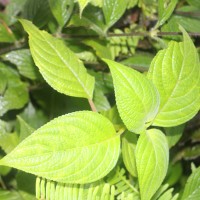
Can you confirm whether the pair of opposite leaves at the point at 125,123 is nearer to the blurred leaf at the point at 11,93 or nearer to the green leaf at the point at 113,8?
the green leaf at the point at 113,8

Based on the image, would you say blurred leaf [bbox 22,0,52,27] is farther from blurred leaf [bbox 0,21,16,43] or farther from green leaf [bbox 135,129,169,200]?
green leaf [bbox 135,129,169,200]

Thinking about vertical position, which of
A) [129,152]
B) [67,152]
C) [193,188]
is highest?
[67,152]

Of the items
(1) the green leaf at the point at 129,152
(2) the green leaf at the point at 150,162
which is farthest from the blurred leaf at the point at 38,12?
(2) the green leaf at the point at 150,162

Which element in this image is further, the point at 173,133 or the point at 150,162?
the point at 173,133

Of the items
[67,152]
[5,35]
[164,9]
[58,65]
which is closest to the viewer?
[67,152]

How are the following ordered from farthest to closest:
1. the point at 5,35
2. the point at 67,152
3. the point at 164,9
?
the point at 5,35 → the point at 164,9 → the point at 67,152

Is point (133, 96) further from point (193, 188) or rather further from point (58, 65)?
point (193, 188)

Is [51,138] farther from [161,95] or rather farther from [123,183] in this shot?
[123,183]

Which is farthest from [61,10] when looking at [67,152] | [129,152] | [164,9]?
[67,152]
